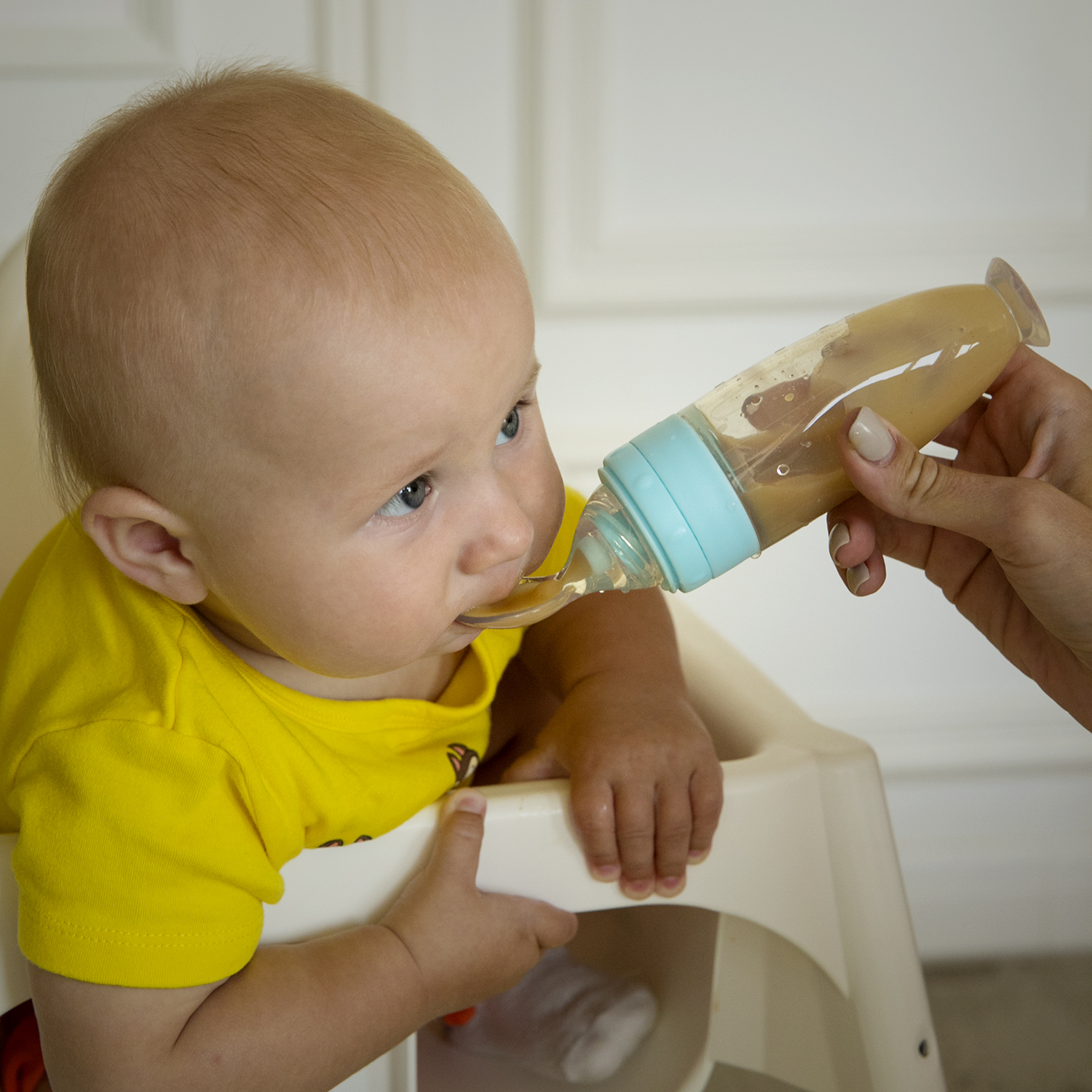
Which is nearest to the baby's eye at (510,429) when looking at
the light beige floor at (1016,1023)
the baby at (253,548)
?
the baby at (253,548)

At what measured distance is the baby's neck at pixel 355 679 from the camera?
24.3 inches

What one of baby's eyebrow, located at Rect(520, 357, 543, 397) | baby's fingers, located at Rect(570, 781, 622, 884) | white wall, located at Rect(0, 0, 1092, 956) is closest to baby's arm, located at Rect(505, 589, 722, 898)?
baby's fingers, located at Rect(570, 781, 622, 884)

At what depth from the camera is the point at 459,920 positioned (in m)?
0.54

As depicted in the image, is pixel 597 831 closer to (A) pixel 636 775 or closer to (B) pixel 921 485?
(A) pixel 636 775

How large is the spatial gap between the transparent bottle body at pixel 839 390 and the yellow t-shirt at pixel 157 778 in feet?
0.89

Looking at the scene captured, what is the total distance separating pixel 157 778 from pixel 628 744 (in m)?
0.26

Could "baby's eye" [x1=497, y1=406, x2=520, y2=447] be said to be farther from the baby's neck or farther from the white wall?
the white wall

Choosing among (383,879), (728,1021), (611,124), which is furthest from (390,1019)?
(611,124)

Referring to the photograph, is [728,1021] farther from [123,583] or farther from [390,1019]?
[123,583]

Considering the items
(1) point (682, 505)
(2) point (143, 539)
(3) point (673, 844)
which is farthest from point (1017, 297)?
(2) point (143, 539)

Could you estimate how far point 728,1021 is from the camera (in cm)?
68

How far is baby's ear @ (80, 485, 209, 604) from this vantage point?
0.51 meters

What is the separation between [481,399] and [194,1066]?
13.0 inches

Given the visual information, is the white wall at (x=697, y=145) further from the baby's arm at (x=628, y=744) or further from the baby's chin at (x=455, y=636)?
the baby's chin at (x=455, y=636)
